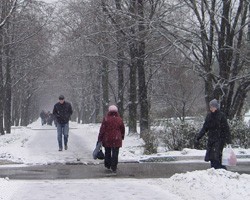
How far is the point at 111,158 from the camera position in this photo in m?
12.4

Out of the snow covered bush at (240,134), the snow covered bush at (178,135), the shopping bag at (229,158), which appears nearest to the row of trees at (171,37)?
the snow covered bush at (178,135)

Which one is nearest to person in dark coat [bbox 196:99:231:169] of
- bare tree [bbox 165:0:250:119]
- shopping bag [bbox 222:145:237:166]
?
shopping bag [bbox 222:145:237:166]

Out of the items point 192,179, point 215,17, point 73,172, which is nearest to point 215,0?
point 215,17

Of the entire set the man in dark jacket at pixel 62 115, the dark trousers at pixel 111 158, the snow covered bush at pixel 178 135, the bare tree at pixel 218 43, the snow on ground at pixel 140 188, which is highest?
the bare tree at pixel 218 43

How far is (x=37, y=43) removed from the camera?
33.4m

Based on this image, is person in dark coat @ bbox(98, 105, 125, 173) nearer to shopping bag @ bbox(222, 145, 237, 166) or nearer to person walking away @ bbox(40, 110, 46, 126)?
shopping bag @ bbox(222, 145, 237, 166)

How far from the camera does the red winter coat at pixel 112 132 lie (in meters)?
12.2

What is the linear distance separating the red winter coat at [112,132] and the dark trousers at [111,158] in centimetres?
18

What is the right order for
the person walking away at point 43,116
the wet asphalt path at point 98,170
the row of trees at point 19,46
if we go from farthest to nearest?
the person walking away at point 43,116, the row of trees at point 19,46, the wet asphalt path at point 98,170

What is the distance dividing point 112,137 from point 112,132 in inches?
5.0

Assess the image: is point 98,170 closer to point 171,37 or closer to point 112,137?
point 112,137

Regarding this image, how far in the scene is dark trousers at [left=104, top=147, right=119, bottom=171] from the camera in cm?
1223

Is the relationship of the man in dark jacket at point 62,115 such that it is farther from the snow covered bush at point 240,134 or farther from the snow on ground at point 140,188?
the snow on ground at point 140,188

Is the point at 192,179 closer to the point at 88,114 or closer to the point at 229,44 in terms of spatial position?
the point at 229,44
